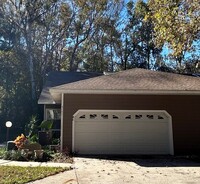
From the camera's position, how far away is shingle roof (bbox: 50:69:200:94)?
13117mm

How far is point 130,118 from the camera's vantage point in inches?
532

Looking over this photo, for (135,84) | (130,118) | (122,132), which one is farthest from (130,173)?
(135,84)

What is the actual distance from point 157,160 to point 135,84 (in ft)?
12.2

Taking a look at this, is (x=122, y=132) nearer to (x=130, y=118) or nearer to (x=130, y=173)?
(x=130, y=118)

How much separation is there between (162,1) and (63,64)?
86.0 ft

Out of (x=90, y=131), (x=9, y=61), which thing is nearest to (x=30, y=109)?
(x=9, y=61)

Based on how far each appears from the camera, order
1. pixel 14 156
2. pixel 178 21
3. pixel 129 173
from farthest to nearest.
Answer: pixel 14 156 → pixel 178 21 → pixel 129 173

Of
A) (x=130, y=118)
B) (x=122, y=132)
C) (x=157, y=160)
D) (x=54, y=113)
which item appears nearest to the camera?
(x=157, y=160)

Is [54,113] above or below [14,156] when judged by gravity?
above

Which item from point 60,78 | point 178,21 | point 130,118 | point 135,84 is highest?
point 178,21

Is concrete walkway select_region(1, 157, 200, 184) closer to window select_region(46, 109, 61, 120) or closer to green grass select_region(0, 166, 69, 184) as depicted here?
green grass select_region(0, 166, 69, 184)

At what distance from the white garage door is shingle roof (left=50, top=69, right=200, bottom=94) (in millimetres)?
1048

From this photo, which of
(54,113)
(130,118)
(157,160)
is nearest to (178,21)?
(157,160)

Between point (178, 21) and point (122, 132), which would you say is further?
point (122, 132)
